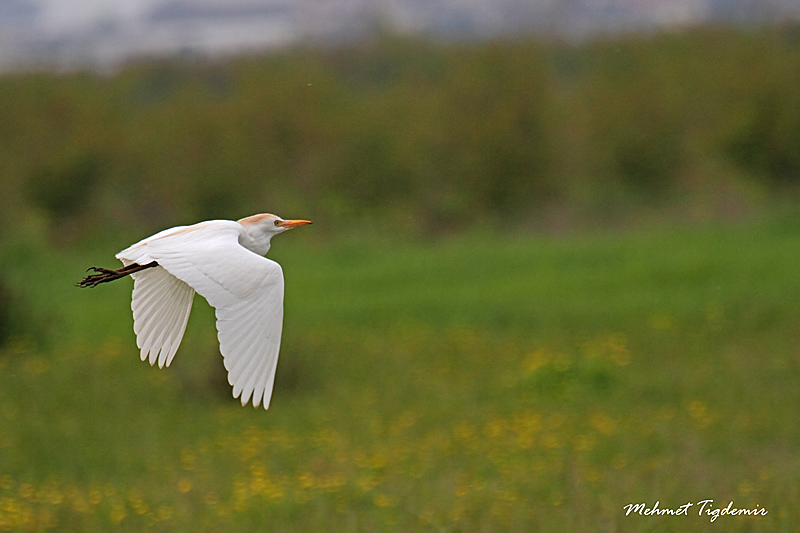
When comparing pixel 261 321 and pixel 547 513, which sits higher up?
pixel 261 321

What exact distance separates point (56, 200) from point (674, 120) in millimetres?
11643

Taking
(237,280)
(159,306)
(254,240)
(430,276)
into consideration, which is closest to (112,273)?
(159,306)

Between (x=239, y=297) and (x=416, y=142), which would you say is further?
(x=416, y=142)

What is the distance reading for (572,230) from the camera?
17234 millimetres

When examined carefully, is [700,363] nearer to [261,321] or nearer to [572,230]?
[261,321]

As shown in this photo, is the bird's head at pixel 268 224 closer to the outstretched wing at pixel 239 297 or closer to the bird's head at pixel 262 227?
the bird's head at pixel 262 227

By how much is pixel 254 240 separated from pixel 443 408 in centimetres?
409

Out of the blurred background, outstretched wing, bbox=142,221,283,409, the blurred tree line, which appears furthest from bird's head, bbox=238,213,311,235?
the blurred tree line

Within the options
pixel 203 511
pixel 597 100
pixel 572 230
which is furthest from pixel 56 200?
pixel 203 511

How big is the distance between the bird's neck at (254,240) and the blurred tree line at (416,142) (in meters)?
12.7

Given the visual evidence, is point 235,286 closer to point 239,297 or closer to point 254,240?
point 239,297

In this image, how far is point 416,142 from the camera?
18.5 metres

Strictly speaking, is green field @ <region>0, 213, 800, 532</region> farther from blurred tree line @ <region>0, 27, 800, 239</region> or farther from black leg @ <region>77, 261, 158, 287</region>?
blurred tree line @ <region>0, 27, 800, 239</region>

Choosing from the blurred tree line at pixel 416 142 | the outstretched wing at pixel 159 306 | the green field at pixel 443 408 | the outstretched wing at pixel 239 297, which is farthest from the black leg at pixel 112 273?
the blurred tree line at pixel 416 142
